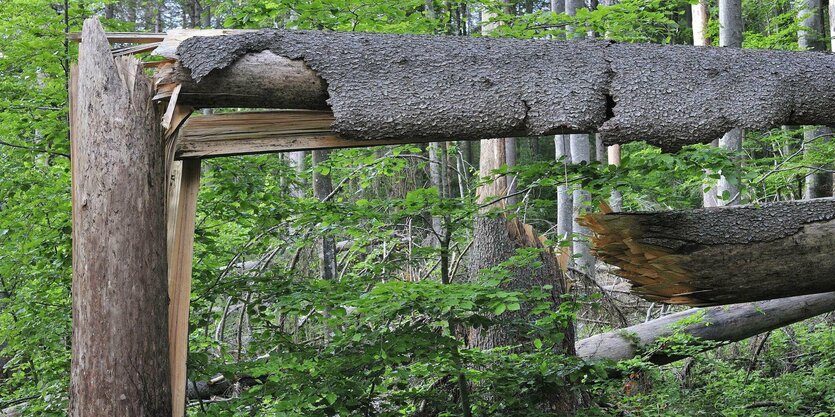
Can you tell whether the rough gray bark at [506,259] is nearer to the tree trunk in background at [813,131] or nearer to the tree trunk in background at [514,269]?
the tree trunk in background at [514,269]

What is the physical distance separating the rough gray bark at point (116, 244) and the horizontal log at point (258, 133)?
0.25 m

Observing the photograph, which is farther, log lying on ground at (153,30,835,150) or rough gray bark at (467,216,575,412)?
rough gray bark at (467,216,575,412)

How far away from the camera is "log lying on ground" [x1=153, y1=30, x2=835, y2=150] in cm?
353

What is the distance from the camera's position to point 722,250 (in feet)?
14.5

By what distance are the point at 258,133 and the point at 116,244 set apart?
0.89 metres

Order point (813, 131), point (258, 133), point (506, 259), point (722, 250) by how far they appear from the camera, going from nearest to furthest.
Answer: point (258, 133) → point (722, 250) → point (506, 259) → point (813, 131)

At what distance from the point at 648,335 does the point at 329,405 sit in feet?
16.0

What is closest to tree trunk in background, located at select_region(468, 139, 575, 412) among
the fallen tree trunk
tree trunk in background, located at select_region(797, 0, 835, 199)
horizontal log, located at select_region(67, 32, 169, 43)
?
the fallen tree trunk

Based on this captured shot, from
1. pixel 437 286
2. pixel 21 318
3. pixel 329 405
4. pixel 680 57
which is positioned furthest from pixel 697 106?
pixel 21 318

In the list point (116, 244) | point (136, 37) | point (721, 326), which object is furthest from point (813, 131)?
point (116, 244)

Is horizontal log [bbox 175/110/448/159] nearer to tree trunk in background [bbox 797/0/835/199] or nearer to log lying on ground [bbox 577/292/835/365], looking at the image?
log lying on ground [bbox 577/292/835/365]

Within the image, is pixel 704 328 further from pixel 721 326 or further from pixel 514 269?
pixel 514 269

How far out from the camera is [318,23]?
20.8ft

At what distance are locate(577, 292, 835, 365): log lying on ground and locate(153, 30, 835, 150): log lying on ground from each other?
4564mm
